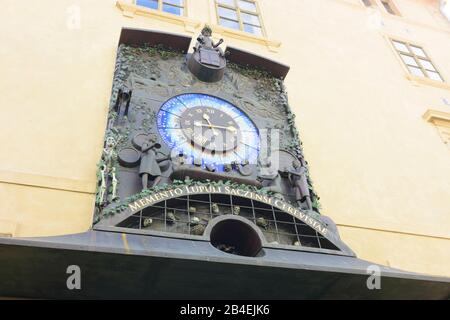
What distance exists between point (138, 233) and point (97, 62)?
3.86 m

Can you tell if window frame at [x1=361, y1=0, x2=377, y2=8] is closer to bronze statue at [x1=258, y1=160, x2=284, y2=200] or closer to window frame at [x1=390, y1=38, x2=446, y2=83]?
window frame at [x1=390, y1=38, x2=446, y2=83]

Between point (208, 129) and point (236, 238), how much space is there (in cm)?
191

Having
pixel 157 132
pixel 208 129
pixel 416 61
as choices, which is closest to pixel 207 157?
pixel 208 129

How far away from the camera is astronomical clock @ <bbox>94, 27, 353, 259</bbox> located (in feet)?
17.7

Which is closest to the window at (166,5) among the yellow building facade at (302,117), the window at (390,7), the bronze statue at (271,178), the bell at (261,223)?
the yellow building facade at (302,117)

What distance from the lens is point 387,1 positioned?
14.6 meters

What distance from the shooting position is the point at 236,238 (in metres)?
5.59

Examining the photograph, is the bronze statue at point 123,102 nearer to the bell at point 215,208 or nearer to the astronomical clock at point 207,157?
the astronomical clock at point 207,157

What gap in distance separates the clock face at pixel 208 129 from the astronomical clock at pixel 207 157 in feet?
0.05

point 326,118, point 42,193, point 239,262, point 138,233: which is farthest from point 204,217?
point 326,118

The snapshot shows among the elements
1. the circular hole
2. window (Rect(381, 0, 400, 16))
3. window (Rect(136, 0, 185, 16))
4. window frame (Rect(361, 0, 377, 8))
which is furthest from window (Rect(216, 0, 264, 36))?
the circular hole

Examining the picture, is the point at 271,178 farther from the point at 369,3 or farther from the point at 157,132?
the point at 369,3

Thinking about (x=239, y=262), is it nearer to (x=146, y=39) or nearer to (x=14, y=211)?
(x=14, y=211)

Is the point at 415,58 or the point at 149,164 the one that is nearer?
the point at 149,164
